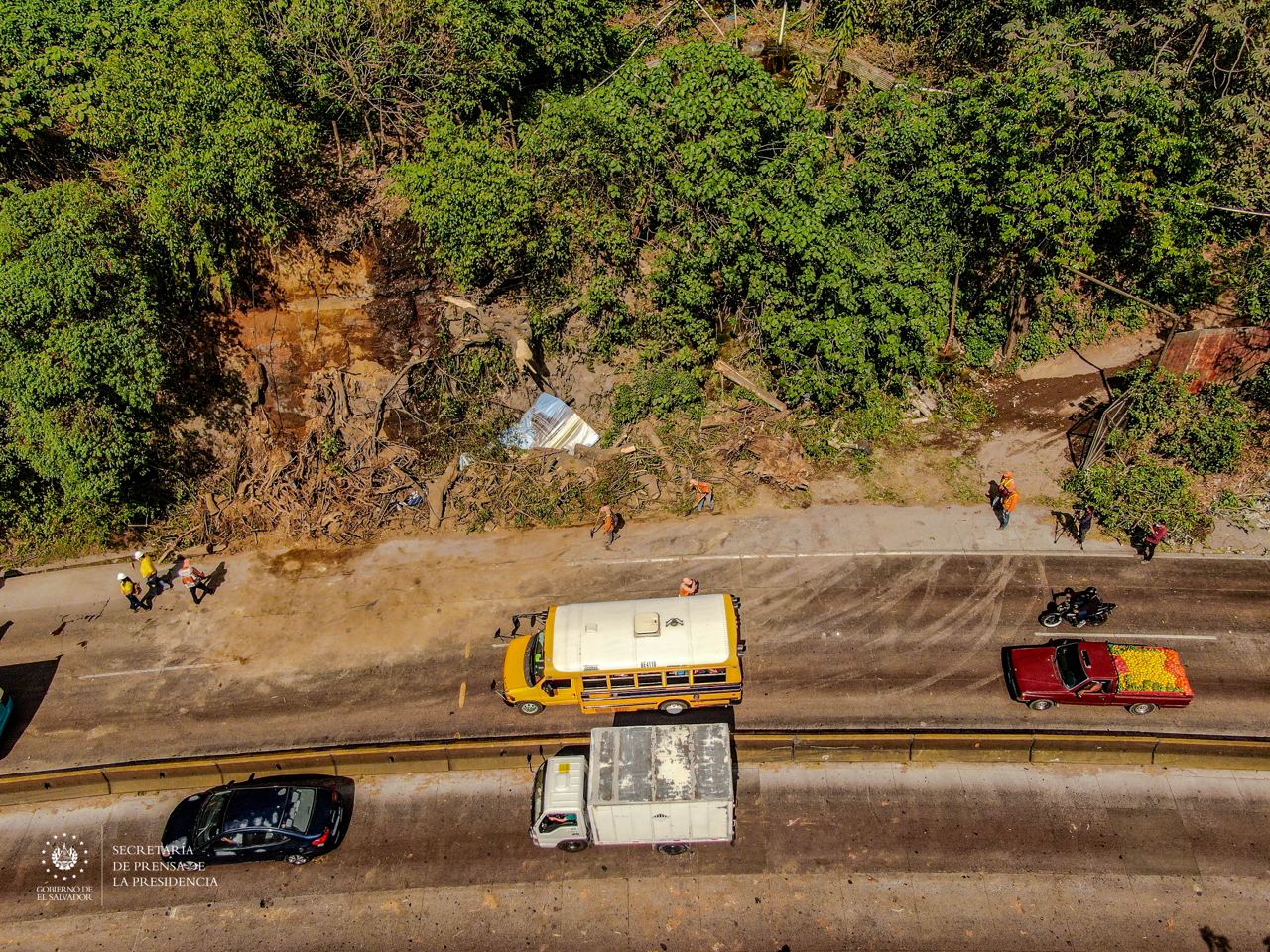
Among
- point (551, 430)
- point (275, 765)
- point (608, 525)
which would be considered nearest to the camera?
point (275, 765)

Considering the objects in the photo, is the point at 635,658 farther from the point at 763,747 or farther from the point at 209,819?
the point at 209,819

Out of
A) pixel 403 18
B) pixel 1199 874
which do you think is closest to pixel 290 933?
pixel 1199 874

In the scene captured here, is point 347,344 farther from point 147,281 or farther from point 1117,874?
point 1117,874

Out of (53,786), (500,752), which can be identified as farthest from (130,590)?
(500,752)

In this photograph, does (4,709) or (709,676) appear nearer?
(709,676)

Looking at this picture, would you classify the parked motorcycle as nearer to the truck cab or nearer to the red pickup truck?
the red pickup truck

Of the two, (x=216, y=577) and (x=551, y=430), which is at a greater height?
(x=551, y=430)
